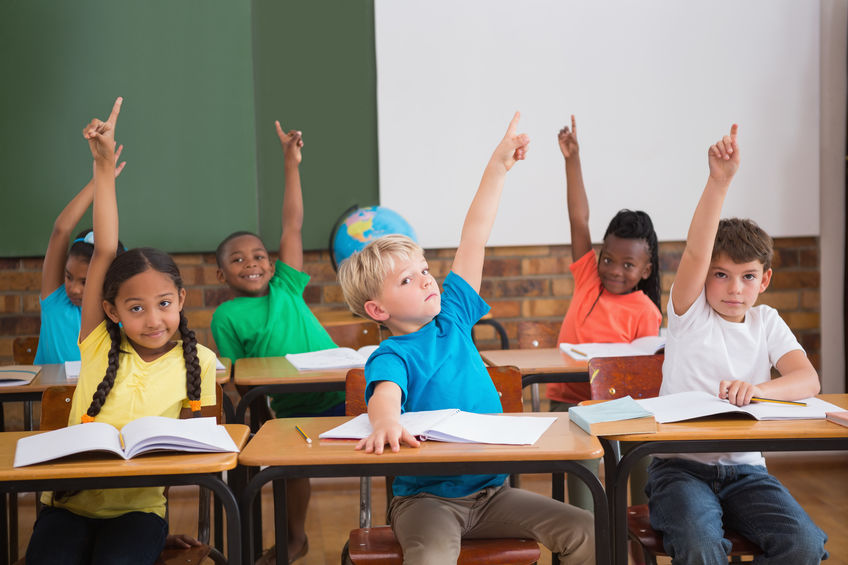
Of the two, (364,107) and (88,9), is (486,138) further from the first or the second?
(88,9)

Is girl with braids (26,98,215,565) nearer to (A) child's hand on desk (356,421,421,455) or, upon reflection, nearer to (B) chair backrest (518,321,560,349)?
(A) child's hand on desk (356,421,421,455)

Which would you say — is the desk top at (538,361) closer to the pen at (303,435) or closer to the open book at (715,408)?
the open book at (715,408)

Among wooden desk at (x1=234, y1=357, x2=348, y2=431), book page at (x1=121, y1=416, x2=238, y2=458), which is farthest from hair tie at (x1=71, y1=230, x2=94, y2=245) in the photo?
book page at (x1=121, y1=416, x2=238, y2=458)

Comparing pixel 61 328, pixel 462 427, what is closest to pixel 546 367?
pixel 462 427

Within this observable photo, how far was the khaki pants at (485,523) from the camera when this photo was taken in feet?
5.26

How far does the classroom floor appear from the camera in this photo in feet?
9.57

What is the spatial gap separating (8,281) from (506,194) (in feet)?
7.66

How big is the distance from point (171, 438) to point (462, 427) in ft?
1.83

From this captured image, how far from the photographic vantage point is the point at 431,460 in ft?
4.82

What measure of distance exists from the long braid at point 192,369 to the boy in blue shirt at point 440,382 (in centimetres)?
43

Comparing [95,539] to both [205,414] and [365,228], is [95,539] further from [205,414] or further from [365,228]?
[365,228]

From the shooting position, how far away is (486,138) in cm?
383

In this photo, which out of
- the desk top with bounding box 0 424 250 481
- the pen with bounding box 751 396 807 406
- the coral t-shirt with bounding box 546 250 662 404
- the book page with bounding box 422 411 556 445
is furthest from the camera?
the coral t-shirt with bounding box 546 250 662 404

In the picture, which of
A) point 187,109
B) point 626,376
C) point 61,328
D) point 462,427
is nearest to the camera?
point 462,427
